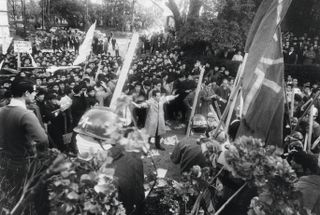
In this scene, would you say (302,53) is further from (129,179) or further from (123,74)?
(129,179)

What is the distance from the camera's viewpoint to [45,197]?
9.49 feet

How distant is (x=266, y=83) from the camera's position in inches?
163

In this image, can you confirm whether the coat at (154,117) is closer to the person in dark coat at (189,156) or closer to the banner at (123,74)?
the person in dark coat at (189,156)

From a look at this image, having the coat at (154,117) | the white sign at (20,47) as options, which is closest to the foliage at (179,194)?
the coat at (154,117)

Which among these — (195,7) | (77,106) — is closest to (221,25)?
(195,7)

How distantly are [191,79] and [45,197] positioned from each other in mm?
8972

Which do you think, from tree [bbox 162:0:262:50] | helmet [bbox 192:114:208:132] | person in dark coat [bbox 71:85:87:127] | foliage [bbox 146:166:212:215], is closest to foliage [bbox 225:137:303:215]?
foliage [bbox 146:166:212:215]

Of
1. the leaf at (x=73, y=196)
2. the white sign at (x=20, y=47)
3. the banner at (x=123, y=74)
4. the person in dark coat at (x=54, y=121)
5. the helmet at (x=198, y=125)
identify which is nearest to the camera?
the leaf at (x=73, y=196)

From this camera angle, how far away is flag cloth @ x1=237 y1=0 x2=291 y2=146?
3803 millimetres

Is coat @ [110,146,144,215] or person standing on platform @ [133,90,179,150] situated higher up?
coat @ [110,146,144,215]

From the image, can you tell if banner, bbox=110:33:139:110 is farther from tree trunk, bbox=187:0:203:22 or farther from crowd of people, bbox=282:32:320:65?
tree trunk, bbox=187:0:203:22

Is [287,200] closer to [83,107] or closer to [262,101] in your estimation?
[262,101]

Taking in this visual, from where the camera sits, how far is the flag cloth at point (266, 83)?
12.5ft

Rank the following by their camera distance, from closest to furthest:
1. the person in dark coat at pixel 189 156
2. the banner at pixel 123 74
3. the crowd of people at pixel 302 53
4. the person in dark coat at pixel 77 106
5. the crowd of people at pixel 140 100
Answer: the banner at pixel 123 74 < the person in dark coat at pixel 189 156 < the crowd of people at pixel 140 100 < the person in dark coat at pixel 77 106 < the crowd of people at pixel 302 53
